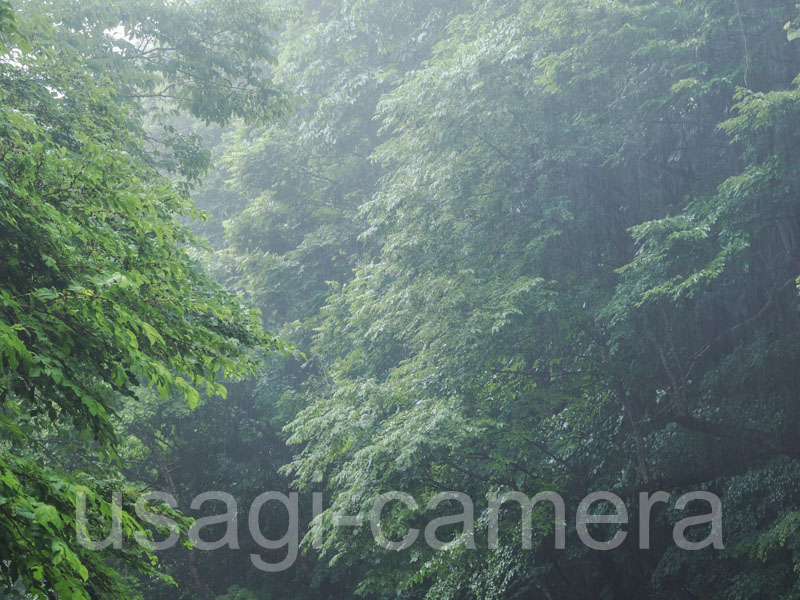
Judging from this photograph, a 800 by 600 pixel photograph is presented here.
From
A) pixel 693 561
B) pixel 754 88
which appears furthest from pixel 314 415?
pixel 754 88

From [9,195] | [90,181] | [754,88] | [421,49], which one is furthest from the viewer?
[421,49]

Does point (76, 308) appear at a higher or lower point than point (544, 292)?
lower

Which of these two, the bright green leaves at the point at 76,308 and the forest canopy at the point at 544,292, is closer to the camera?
the bright green leaves at the point at 76,308

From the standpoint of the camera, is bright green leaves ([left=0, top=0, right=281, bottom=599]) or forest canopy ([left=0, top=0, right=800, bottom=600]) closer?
bright green leaves ([left=0, top=0, right=281, bottom=599])

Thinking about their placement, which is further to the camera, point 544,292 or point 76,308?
point 544,292

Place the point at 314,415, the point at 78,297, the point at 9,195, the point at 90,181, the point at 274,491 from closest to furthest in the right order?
the point at 78,297 → the point at 9,195 → the point at 90,181 → the point at 314,415 → the point at 274,491

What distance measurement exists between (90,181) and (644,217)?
9193mm

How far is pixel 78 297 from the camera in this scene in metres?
3.56

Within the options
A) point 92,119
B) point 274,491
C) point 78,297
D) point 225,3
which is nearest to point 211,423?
point 274,491

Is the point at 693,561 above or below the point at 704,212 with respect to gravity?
below

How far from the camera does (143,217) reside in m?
4.91

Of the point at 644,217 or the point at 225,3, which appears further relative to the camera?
the point at 644,217

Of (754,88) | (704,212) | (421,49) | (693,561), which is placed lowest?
(693,561)

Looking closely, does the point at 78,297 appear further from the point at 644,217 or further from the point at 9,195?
the point at 644,217
